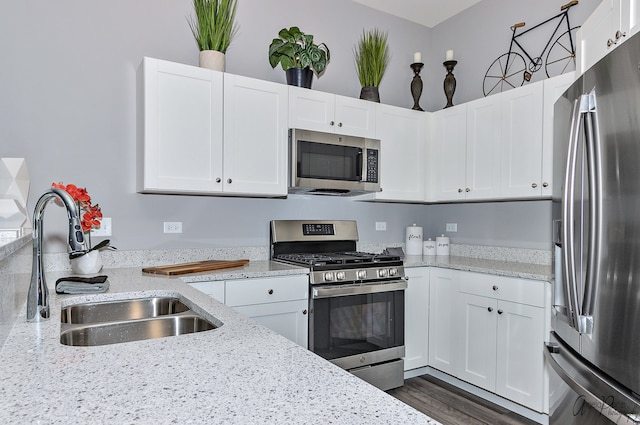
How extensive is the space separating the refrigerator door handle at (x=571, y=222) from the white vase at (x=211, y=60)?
1.97 m

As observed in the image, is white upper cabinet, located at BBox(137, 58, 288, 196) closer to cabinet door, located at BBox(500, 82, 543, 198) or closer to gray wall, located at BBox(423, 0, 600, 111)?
cabinet door, located at BBox(500, 82, 543, 198)

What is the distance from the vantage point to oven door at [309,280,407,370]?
262cm

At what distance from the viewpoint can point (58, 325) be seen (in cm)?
122

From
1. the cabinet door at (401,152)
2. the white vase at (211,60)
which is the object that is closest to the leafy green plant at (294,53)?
the white vase at (211,60)

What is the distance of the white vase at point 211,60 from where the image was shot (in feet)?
8.73

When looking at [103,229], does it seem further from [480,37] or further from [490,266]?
[480,37]

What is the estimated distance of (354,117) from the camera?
3.18m

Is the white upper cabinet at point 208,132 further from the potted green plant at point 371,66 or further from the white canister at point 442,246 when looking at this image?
the white canister at point 442,246

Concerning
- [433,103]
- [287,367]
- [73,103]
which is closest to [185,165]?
[73,103]

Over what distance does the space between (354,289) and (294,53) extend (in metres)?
1.63

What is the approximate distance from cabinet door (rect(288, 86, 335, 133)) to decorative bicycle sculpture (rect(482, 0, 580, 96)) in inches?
54.6

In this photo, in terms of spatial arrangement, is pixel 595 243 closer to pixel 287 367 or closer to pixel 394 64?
pixel 287 367

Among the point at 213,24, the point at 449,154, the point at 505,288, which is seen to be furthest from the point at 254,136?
the point at 505,288

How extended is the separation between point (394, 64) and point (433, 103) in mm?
527
